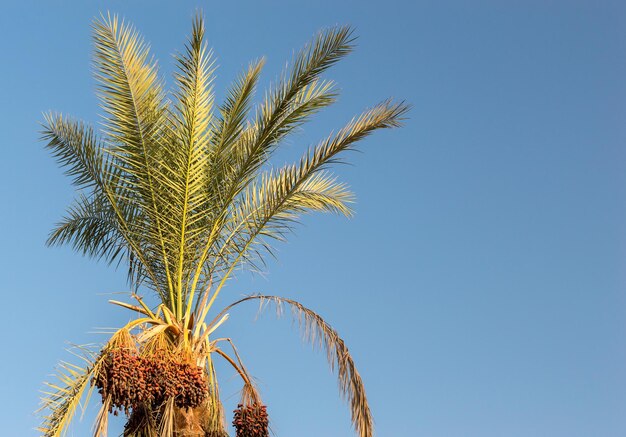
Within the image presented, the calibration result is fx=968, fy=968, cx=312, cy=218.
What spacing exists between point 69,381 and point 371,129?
504cm

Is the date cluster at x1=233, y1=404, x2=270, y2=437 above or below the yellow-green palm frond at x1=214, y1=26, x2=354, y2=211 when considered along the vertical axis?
below

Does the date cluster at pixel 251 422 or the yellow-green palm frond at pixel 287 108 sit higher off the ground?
the yellow-green palm frond at pixel 287 108

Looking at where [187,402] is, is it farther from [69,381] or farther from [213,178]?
[213,178]

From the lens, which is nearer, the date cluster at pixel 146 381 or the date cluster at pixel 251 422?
the date cluster at pixel 146 381

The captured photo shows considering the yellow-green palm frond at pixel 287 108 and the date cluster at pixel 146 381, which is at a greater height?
the yellow-green palm frond at pixel 287 108

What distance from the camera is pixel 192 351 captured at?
12.3m

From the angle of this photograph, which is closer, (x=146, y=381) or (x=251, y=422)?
(x=146, y=381)

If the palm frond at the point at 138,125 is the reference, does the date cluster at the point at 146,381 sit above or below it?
below

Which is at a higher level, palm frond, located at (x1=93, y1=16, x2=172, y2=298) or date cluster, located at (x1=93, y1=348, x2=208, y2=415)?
palm frond, located at (x1=93, y1=16, x2=172, y2=298)

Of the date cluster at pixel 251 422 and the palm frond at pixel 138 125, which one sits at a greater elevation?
the palm frond at pixel 138 125

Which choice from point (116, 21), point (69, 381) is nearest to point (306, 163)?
point (116, 21)

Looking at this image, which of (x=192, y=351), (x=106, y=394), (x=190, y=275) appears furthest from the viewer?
(x=190, y=275)

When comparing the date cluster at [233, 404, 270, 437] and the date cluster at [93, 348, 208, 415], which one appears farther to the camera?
the date cluster at [233, 404, 270, 437]

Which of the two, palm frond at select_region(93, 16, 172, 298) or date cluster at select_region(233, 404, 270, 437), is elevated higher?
palm frond at select_region(93, 16, 172, 298)
